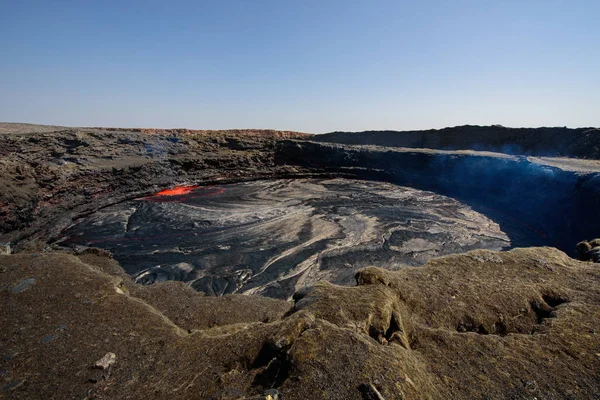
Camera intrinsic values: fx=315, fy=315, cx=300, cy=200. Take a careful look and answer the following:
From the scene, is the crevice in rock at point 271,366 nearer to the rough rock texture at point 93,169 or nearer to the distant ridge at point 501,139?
the rough rock texture at point 93,169

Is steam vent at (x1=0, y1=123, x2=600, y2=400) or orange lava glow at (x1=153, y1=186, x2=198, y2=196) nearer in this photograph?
steam vent at (x1=0, y1=123, x2=600, y2=400)

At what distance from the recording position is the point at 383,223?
12.6 meters

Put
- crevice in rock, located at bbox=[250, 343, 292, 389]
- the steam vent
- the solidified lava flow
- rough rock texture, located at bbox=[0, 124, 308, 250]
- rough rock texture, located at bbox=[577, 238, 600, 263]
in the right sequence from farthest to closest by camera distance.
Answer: rough rock texture, located at bbox=[0, 124, 308, 250] < the solidified lava flow < rough rock texture, located at bbox=[577, 238, 600, 263] < the steam vent < crevice in rock, located at bbox=[250, 343, 292, 389]

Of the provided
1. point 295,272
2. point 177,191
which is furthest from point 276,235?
point 177,191

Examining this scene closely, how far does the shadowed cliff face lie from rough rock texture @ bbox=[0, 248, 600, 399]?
8.53 m

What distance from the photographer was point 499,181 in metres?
17.0

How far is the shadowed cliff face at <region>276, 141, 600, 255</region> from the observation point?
39.4ft

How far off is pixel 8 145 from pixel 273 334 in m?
19.7

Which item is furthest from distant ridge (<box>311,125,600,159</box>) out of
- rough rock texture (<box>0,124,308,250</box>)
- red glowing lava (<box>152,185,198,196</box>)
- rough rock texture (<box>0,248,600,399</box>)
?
rough rock texture (<box>0,248,600,399</box>)

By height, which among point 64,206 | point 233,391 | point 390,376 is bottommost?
point 64,206

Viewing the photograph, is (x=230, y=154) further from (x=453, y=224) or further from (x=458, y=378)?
(x=458, y=378)

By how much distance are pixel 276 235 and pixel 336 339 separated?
28.2ft

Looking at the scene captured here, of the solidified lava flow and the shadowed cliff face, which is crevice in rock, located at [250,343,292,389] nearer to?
the solidified lava flow

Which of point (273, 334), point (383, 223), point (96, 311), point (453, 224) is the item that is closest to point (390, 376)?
point (273, 334)
